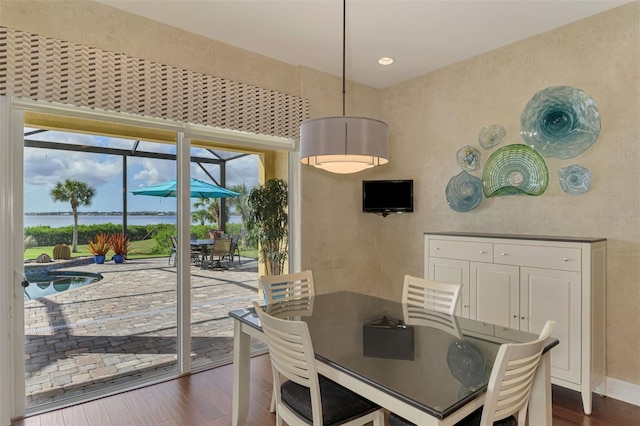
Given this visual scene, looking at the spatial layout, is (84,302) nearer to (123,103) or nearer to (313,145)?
(123,103)

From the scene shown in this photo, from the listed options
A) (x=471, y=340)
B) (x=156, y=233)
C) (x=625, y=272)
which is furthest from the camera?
(x=156, y=233)

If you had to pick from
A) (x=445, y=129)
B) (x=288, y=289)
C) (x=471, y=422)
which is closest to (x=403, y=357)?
(x=471, y=422)

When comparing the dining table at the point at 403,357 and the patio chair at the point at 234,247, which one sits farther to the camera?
the patio chair at the point at 234,247

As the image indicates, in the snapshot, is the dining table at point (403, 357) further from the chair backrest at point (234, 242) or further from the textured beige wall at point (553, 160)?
the textured beige wall at point (553, 160)

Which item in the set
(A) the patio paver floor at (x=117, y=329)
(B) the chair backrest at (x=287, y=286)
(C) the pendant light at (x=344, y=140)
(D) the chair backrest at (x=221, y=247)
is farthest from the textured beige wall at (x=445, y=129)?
(C) the pendant light at (x=344, y=140)

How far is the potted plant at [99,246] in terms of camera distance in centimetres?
291

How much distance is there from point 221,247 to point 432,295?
6.79 feet

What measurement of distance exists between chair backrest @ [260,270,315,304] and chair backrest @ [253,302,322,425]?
100cm

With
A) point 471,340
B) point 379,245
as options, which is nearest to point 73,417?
point 471,340

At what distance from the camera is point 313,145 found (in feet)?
6.75

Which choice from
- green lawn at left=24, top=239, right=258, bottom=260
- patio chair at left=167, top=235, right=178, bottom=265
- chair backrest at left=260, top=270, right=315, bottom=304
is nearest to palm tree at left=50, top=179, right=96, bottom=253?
green lawn at left=24, top=239, right=258, bottom=260

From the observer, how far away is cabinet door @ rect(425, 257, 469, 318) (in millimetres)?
3207

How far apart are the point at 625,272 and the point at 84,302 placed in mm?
4261

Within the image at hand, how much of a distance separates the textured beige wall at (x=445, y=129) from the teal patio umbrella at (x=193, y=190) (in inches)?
35.8
